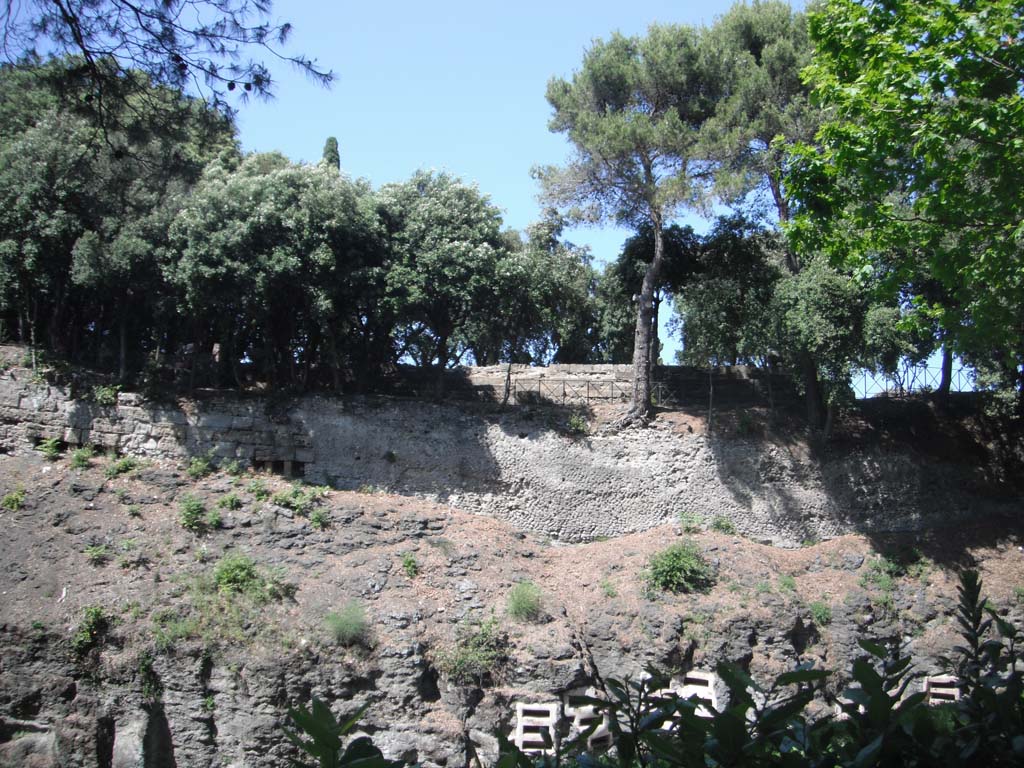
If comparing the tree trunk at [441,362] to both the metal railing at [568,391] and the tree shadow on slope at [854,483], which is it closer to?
the metal railing at [568,391]

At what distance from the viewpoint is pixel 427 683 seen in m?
13.7

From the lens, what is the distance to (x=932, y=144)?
945 centimetres

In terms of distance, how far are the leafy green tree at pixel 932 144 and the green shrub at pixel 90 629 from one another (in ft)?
38.9

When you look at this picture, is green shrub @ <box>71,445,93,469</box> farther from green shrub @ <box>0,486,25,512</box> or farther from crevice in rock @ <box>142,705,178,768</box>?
crevice in rock @ <box>142,705,178,768</box>

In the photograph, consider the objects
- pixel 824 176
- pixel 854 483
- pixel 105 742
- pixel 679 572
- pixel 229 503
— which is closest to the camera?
pixel 824 176

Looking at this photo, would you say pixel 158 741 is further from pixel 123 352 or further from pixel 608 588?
pixel 123 352

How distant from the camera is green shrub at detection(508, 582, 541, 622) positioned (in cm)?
1460

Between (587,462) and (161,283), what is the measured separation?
9499mm

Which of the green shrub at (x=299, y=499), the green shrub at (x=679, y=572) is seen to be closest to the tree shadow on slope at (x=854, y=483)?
the green shrub at (x=679, y=572)

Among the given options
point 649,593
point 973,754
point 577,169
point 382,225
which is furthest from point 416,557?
point 973,754

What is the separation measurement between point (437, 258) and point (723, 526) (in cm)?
801

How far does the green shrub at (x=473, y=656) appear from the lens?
45.0 feet

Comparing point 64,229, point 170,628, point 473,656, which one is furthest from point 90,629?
point 64,229

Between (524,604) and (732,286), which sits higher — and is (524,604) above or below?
below
